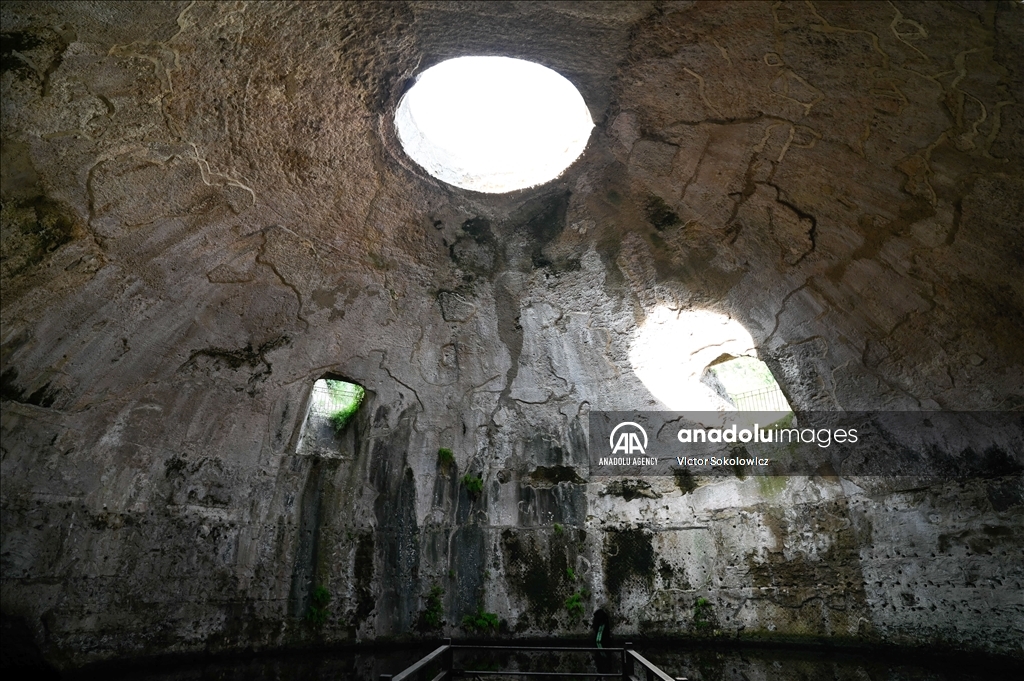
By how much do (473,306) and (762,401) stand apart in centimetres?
347

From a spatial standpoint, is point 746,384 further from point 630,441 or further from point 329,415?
point 329,415

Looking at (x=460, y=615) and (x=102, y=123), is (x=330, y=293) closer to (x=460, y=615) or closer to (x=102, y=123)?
(x=102, y=123)

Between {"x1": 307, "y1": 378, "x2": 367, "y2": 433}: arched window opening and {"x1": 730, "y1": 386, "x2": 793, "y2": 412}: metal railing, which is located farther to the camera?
{"x1": 730, "y1": 386, "x2": 793, "y2": 412}: metal railing

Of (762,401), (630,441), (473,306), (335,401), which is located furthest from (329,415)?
(762,401)

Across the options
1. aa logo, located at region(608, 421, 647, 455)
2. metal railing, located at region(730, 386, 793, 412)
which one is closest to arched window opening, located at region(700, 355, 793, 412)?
metal railing, located at region(730, 386, 793, 412)

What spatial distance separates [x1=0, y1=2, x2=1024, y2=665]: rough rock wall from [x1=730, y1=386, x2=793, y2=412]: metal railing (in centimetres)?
65

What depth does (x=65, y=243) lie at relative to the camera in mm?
3717

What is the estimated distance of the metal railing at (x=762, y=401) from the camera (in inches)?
233

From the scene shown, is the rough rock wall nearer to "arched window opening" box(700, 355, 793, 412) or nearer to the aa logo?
the aa logo

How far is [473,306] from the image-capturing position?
18.3 ft

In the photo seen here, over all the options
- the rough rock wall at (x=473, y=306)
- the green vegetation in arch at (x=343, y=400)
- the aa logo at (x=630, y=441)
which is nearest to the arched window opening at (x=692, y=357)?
the rough rock wall at (x=473, y=306)

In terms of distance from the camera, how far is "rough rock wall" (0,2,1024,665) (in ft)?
10.8

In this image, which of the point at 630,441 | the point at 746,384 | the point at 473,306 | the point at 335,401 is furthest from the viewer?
the point at 746,384

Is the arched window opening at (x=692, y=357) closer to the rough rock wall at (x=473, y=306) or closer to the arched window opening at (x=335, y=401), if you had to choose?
the rough rock wall at (x=473, y=306)
